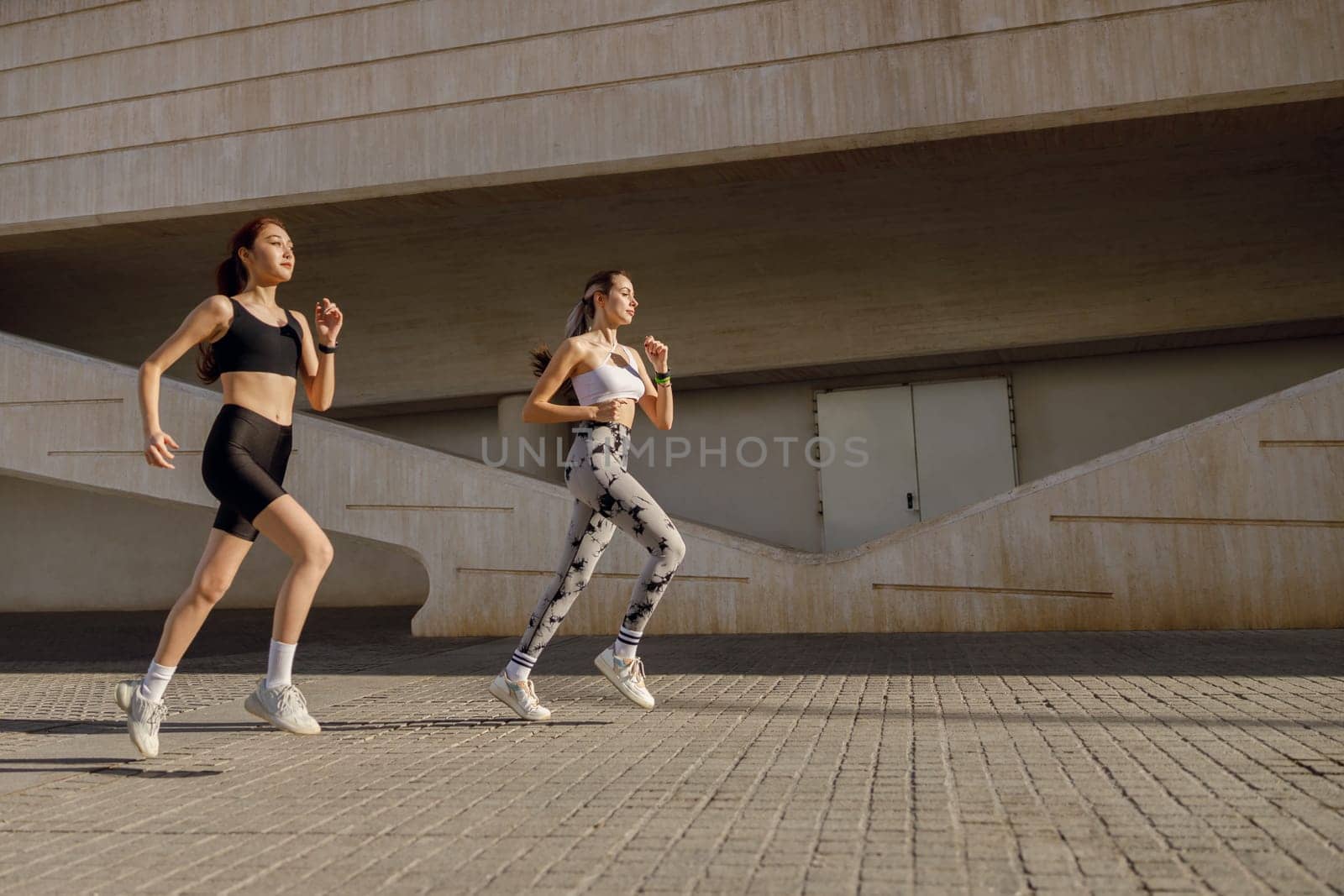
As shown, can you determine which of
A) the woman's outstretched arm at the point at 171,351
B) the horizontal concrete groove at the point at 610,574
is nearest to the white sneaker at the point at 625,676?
the woman's outstretched arm at the point at 171,351

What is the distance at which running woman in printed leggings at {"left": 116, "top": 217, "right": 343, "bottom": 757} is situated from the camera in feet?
13.0

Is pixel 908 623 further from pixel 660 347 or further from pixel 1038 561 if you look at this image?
pixel 660 347

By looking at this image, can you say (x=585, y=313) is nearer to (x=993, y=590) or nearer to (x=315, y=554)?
(x=315, y=554)

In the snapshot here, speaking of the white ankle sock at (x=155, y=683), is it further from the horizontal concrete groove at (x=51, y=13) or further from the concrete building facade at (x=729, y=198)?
the horizontal concrete groove at (x=51, y=13)

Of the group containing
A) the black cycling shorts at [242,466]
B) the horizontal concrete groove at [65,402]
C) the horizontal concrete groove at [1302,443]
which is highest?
the horizontal concrete groove at [65,402]

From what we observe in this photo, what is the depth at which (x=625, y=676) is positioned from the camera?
4.77 meters

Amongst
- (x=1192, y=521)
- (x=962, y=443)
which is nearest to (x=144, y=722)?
(x=1192, y=521)

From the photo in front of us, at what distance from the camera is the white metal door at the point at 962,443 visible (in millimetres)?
14242

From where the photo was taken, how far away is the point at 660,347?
493 cm

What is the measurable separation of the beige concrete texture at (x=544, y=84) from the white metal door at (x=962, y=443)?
5474mm

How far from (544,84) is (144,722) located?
8.30m

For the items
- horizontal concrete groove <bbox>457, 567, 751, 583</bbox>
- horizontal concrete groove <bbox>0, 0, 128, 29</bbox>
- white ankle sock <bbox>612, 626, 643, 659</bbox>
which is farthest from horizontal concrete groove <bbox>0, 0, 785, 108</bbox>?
white ankle sock <bbox>612, 626, 643, 659</bbox>

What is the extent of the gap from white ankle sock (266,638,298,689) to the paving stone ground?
27 centimetres

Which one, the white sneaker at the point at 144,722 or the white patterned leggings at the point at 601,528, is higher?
the white patterned leggings at the point at 601,528
